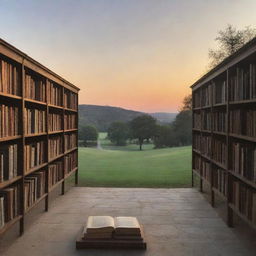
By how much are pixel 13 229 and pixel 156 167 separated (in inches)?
244

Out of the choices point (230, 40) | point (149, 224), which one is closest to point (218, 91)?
point (149, 224)

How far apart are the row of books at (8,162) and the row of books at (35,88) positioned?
0.77 meters

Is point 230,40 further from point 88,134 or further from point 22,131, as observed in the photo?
point 22,131

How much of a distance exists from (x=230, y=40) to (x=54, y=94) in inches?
331

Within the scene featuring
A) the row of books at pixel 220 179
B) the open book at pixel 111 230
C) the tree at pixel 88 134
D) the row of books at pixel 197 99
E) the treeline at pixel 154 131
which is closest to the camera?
the open book at pixel 111 230

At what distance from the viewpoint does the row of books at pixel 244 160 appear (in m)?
3.18

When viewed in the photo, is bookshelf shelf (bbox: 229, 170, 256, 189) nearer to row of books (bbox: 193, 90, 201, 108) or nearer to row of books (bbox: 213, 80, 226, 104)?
row of books (bbox: 213, 80, 226, 104)

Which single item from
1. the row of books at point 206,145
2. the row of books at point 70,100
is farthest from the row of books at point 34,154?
the row of books at point 206,145

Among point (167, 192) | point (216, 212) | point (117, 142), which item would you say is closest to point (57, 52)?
point (167, 192)

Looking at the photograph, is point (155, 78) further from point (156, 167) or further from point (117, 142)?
point (117, 142)

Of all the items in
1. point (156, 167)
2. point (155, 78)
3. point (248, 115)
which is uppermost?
point (155, 78)

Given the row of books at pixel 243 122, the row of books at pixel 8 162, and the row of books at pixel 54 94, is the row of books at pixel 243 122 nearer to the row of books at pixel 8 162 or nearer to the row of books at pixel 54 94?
the row of books at pixel 8 162

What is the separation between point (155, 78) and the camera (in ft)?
40.2

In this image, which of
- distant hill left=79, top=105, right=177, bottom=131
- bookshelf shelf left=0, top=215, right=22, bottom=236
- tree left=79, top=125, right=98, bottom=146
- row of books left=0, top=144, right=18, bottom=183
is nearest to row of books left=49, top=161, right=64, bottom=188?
bookshelf shelf left=0, top=215, right=22, bottom=236
